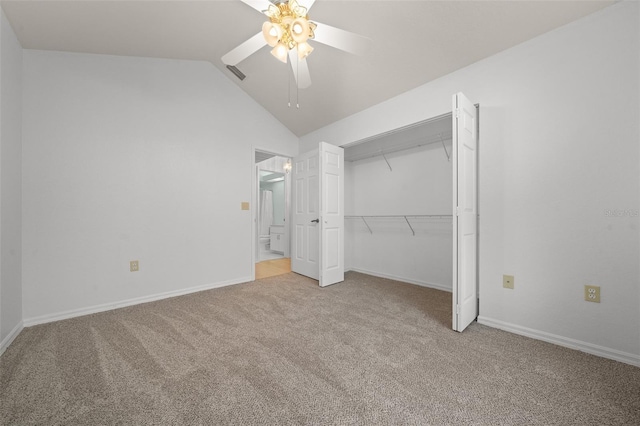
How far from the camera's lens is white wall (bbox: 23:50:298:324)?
2357mm

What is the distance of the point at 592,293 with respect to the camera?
5.83ft

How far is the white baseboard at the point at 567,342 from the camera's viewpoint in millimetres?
1650

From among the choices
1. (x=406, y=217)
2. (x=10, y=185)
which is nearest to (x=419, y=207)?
(x=406, y=217)

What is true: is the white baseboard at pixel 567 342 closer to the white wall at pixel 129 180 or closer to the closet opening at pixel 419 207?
the closet opening at pixel 419 207

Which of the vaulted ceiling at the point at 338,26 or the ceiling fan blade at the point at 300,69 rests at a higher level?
the vaulted ceiling at the point at 338,26

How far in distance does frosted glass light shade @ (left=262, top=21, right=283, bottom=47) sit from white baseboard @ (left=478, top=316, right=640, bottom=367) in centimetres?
278

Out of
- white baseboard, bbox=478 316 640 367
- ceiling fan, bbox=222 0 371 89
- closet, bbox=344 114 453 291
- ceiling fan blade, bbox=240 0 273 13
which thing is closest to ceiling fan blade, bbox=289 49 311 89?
ceiling fan, bbox=222 0 371 89

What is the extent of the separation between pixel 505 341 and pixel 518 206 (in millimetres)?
1086

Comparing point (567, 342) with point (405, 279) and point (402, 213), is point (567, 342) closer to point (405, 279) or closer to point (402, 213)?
point (405, 279)

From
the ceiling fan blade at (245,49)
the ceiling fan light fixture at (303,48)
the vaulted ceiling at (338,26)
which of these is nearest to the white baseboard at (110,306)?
the vaulted ceiling at (338,26)

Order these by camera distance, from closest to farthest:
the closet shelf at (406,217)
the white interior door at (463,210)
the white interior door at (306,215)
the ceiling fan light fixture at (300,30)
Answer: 1. the ceiling fan light fixture at (300,30)
2. the white interior door at (463,210)
3. the closet shelf at (406,217)
4. the white interior door at (306,215)

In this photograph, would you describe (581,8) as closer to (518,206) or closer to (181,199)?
(518,206)

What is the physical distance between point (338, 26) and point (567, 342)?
125 inches

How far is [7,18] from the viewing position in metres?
1.97
